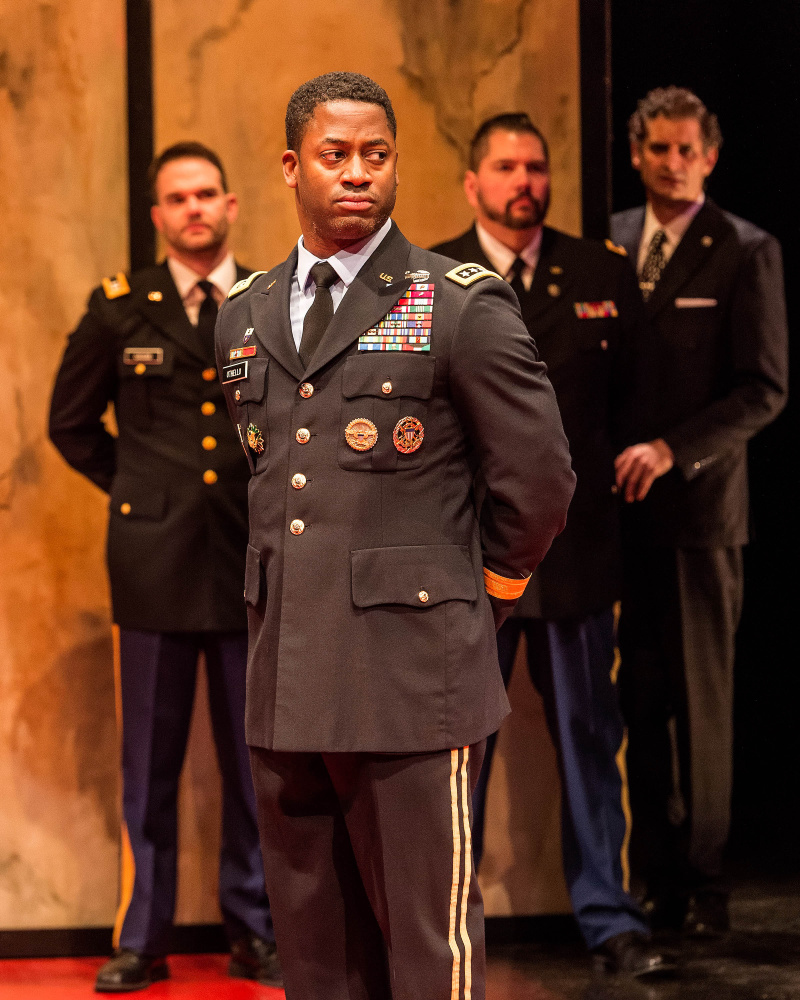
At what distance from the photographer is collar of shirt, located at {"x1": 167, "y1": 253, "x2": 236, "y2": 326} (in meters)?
3.23

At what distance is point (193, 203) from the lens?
318 cm

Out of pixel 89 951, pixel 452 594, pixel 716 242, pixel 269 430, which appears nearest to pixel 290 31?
pixel 716 242

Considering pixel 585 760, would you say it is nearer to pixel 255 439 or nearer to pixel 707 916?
pixel 707 916

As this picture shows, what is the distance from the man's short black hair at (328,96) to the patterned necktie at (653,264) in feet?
5.18

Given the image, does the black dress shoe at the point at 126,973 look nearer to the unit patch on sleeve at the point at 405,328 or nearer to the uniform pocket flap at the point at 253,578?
the uniform pocket flap at the point at 253,578

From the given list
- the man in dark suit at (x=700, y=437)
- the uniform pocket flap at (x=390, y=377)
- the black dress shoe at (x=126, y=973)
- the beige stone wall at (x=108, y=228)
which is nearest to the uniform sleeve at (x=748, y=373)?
the man in dark suit at (x=700, y=437)

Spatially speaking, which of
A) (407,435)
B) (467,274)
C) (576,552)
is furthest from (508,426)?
(576,552)

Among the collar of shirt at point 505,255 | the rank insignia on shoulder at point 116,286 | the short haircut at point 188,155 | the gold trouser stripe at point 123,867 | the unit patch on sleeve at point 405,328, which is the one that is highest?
the short haircut at point 188,155

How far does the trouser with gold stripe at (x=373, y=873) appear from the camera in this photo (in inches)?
75.4

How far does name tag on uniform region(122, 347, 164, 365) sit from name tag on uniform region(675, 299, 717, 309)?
1368mm

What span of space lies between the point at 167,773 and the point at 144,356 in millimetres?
1055

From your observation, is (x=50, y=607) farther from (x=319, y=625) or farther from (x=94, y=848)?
(x=319, y=625)

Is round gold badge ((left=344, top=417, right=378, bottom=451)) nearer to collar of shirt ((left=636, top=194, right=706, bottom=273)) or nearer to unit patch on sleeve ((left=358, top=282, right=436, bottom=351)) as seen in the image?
unit patch on sleeve ((left=358, top=282, right=436, bottom=351))

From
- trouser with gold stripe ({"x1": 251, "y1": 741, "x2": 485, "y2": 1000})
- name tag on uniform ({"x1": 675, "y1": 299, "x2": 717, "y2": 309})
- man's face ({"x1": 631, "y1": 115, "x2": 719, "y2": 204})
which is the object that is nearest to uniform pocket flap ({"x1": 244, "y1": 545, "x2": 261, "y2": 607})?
trouser with gold stripe ({"x1": 251, "y1": 741, "x2": 485, "y2": 1000})
